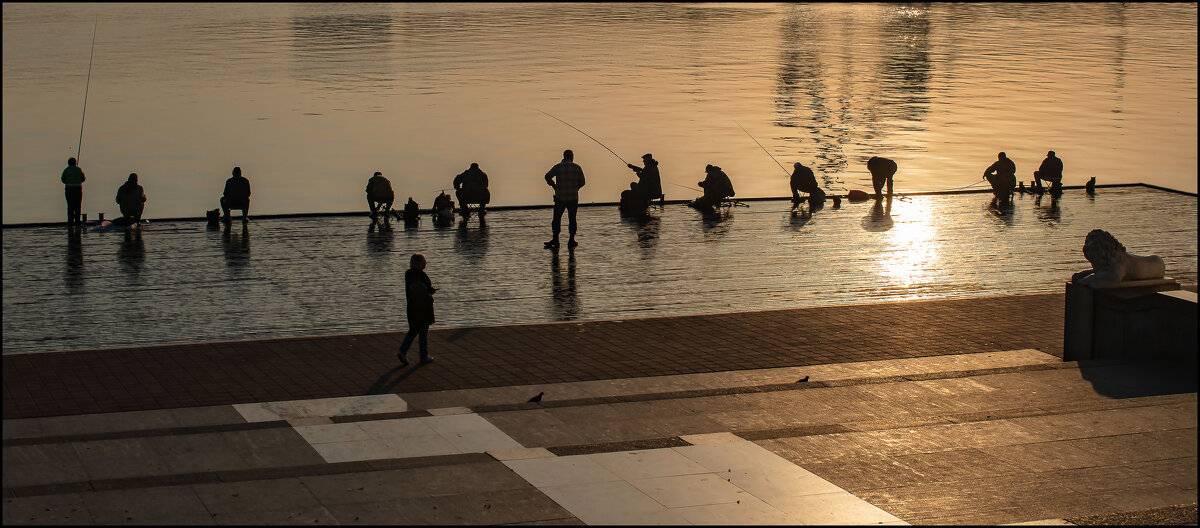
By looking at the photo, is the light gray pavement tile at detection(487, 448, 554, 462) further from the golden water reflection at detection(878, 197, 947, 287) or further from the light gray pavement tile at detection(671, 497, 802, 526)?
the golden water reflection at detection(878, 197, 947, 287)

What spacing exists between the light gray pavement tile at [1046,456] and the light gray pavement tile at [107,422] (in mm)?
6506

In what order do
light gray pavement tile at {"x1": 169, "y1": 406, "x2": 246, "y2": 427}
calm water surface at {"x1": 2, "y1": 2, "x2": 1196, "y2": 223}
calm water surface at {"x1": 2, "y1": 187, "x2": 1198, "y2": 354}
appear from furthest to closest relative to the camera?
calm water surface at {"x1": 2, "y1": 2, "x2": 1196, "y2": 223}
calm water surface at {"x1": 2, "y1": 187, "x2": 1198, "y2": 354}
light gray pavement tile at {"x1": 169, "y1": 406, "x2": 246, "y2": 427}

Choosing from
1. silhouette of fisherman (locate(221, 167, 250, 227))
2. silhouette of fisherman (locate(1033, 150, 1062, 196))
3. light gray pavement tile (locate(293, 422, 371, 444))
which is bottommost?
light gray pavement tile (locate(293, 422, 371, 444))

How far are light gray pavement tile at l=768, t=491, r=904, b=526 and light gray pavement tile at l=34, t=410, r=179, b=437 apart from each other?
5119 mm

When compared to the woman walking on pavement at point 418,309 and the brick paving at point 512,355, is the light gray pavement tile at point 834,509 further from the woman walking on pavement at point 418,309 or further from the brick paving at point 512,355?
the woman walking on pavement at point 418,309

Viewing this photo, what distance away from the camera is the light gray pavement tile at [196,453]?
385 inches

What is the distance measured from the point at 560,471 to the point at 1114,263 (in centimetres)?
709

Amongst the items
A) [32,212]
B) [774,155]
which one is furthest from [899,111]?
[32,212]

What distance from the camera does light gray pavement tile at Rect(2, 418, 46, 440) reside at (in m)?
10.7

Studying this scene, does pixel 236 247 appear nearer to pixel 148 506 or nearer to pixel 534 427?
pixel 534 427

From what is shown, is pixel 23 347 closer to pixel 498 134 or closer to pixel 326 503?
pixel 326 503

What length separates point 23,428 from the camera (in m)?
11.0

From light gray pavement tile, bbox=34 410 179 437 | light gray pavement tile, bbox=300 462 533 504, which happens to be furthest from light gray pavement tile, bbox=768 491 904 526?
light gray pavement tile, bbox=34 410 179 437

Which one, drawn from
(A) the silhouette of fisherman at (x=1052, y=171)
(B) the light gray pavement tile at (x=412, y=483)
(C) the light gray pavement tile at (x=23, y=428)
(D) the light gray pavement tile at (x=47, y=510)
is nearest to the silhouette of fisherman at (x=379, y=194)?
(A) the silhouette of fisherman at (x=1052, y=171)
